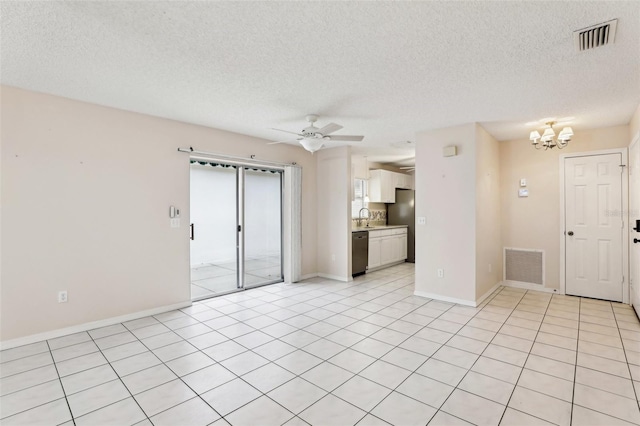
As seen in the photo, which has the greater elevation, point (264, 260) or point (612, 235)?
point (612, 235)

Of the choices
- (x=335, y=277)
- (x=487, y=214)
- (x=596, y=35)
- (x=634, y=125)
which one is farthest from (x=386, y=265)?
(x=596, y=35)

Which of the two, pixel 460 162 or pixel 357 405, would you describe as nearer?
pixel 357 405

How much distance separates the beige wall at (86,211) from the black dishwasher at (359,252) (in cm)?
302

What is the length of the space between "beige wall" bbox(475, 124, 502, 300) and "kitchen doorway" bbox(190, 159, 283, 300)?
10.9 feet

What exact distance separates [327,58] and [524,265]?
15.8 ft

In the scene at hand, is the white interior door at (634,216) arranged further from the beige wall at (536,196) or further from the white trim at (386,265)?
the white trim at (386,265)

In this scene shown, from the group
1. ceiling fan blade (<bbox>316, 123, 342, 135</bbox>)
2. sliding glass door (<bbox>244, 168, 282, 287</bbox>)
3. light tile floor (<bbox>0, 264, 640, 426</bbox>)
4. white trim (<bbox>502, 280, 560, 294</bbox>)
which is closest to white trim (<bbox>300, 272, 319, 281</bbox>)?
sliding glass door (<bbox>244, 168, 282, 287</bbox>)

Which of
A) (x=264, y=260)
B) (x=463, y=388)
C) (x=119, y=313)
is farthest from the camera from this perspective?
(x=264, y=260)

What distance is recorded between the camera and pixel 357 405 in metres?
2.10

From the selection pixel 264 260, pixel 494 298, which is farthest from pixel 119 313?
pixel 494 298

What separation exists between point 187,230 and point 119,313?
1271 mm

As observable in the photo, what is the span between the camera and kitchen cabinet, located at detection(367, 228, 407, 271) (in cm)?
654

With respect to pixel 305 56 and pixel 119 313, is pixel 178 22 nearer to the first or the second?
pixel 305 56

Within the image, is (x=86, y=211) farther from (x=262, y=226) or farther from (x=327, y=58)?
(x=327, y=58)
